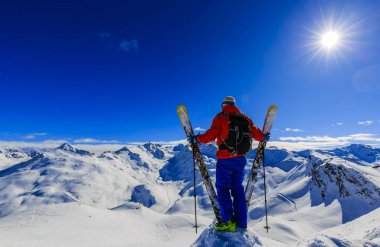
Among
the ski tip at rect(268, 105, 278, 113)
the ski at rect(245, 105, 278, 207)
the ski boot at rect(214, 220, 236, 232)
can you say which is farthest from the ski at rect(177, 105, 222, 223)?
the ski tip at rect(268, 105, 278, 113)

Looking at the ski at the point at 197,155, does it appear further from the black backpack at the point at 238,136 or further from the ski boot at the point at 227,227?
the black backpack at the point at 238,136

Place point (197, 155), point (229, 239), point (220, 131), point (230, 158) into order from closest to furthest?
point (229, 239), point (230, 158), point (220, 131), point (197, 155)

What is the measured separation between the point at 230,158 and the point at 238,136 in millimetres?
651

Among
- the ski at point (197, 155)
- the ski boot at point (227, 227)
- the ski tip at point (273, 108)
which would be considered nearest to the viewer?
the ski boot at point (227, 227)

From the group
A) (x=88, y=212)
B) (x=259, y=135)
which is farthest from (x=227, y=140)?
(x=88, y=212)

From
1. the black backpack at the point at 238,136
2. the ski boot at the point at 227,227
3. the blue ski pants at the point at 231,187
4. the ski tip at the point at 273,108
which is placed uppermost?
the ski tip at the point at 273,108

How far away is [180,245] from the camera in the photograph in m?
16.8

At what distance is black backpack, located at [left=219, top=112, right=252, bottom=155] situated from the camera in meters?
8.72

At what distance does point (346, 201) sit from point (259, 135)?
177810 mm

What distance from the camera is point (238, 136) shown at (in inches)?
348

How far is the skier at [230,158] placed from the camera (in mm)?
8750

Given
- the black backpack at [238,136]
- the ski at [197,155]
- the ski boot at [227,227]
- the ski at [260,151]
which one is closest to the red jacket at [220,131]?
the black backpack at [238,136]

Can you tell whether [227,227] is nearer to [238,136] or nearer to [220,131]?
[238,136]

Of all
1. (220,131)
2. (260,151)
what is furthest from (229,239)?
(260,151)
